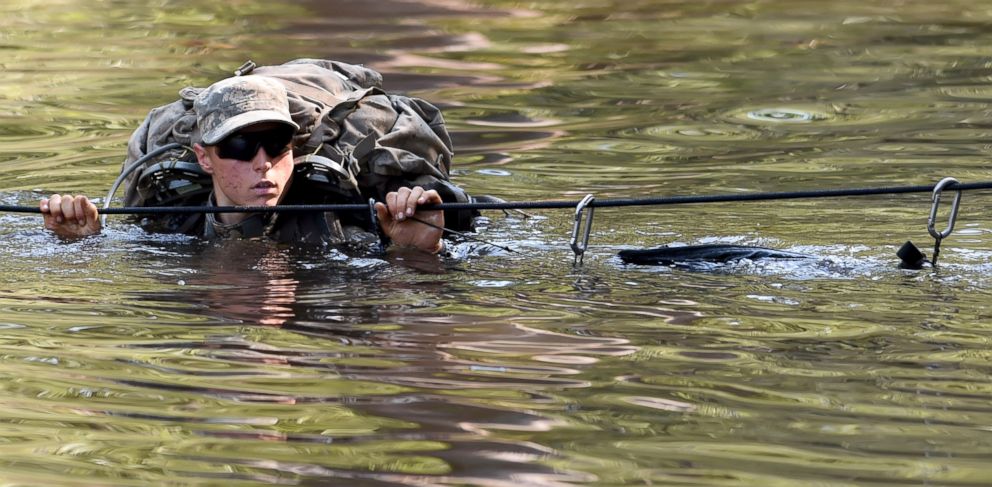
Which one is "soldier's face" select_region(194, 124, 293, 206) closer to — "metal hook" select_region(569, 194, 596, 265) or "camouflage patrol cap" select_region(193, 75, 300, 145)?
"camouflage patrol cap" select_region(193, 75, 300, 145)

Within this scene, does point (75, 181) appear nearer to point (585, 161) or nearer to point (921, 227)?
point (585, 161)

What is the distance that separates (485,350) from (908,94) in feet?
21.8

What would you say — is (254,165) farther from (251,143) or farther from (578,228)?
(578,228)

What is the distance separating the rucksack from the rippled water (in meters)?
0.27

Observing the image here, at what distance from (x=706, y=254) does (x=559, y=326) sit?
1.03m

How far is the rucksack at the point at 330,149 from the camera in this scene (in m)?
6.41

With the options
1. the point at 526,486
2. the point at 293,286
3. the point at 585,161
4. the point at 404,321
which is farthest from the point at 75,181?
the point at 526,486

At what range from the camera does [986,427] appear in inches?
148

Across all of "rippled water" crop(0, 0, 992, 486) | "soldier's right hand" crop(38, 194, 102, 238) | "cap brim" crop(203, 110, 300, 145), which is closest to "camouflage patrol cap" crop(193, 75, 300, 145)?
"cap brim" crop(203, 110, 300, 145)

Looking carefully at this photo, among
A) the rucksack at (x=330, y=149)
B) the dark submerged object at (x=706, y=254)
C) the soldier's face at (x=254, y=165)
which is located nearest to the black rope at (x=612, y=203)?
the dark submerged object at (x=706, y=254)

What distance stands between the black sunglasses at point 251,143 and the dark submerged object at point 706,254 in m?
1.43

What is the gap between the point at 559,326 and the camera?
4957mm

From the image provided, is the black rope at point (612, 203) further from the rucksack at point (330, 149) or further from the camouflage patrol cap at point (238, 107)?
the rucksack at point (330, 149)

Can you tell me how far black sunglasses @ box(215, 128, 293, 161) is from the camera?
609 cm
